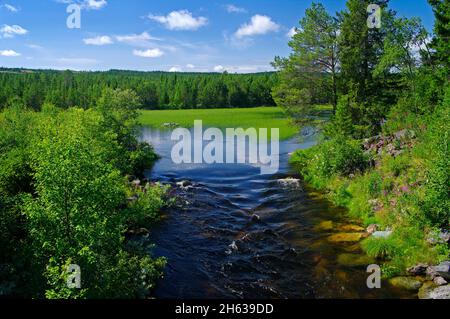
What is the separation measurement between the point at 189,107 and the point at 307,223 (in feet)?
384

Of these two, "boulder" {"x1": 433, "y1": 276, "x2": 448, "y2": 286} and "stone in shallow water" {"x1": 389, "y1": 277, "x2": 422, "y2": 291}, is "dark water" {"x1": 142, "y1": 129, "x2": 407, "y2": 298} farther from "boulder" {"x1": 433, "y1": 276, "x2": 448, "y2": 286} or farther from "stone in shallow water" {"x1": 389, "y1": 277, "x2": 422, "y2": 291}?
"boulder" {"x1": 433, "y1": 276, "x2": 448, "y2": 286}

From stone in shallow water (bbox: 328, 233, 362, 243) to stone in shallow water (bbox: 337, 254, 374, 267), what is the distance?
2.14 m

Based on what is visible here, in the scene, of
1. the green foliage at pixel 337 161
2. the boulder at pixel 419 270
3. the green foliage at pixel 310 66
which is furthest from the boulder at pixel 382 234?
the green foliage at pixel 310 66

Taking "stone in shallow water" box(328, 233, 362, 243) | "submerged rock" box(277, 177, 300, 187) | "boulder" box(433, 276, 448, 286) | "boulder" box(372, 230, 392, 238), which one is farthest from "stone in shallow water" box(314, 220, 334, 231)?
"submerged rock" box(277, 177, 300, 187)

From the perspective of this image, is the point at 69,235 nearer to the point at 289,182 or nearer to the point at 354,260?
the point at 354,260

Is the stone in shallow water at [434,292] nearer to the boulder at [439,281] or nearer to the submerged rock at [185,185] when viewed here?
the boulder at [439,281]

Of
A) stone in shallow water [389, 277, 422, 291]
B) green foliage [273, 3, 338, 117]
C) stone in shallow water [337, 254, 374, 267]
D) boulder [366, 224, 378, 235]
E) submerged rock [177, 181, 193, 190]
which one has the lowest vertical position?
stone in shallow water [389, 277, 422, 291]

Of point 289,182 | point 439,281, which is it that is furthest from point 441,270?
point 289,182

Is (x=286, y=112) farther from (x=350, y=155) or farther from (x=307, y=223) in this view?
(x=307, y=223)

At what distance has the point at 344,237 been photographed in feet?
79.4

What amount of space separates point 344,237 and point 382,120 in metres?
19.7

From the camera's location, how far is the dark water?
1855cm

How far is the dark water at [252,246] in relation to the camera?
1855 centimetres
